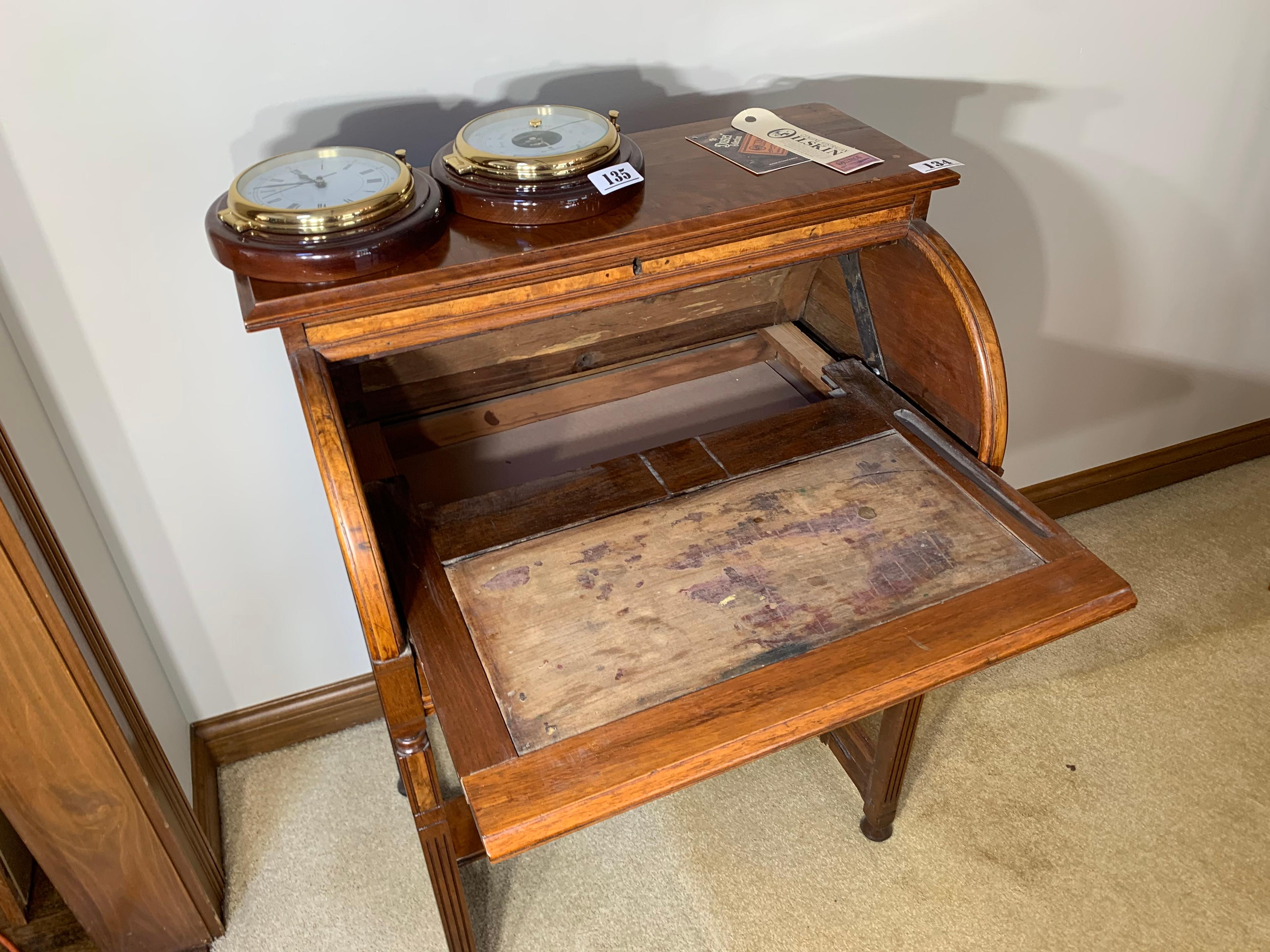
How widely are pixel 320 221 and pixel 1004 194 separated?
1.24m

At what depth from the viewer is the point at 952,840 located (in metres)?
1.59

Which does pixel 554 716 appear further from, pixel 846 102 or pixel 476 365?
pixel 846 102

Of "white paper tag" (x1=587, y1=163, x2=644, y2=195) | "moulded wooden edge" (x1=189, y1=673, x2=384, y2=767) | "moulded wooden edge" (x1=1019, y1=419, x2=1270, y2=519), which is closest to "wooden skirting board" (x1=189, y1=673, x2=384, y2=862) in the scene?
"moulded wooden edge" (x1=189, y1=673, x2=384, y2=767)

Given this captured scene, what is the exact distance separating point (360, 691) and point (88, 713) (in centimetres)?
64

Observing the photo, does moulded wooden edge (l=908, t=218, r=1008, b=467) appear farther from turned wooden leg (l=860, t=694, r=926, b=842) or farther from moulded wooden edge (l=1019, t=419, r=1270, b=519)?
moulded wooden edge (l=1019, t=419, r=1270, b=519)

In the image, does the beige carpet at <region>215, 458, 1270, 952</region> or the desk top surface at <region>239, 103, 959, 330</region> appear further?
the beige carpet at <region>215, 458, 1270, 952</region>

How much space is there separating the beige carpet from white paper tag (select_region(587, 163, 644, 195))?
1138 mm

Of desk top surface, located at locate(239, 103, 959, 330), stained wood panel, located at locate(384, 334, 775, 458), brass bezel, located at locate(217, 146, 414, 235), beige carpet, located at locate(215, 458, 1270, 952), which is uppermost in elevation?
brass bezel, located at locate(217, 146, 414, 235)

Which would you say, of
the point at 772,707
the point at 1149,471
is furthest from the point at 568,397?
the point at 1149,471

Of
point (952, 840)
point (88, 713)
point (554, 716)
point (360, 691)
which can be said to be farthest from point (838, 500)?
point (360, 691)

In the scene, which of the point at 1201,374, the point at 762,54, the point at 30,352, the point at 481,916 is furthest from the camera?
the point at 1201,374

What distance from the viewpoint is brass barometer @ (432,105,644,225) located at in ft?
3.04

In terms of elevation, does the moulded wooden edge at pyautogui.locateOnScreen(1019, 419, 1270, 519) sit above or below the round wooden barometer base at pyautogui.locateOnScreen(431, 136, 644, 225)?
below

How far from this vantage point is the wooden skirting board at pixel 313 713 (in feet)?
5.41
